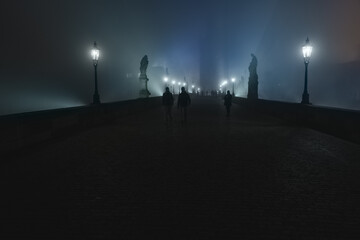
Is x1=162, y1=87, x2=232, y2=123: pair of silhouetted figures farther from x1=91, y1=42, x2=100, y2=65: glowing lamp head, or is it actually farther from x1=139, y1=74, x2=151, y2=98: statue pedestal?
x1=139, y1=74, x2=151, y2=98: statue pedestal

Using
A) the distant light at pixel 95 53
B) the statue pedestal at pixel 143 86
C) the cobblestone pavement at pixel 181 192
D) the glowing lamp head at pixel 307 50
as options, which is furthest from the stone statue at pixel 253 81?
the cobblestone pavement at pixel 181 192

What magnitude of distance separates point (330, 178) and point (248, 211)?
8.94 ft

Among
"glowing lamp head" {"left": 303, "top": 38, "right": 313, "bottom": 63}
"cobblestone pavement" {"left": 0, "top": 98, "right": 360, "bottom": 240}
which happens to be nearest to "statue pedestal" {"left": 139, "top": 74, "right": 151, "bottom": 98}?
"glowing lamp head" {"left": 303, "top": 38, "right": 313, "bottom": 63}

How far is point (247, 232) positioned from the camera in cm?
404

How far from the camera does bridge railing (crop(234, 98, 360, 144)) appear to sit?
11751 mm

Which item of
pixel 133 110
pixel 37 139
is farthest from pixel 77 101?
pixel 37 139

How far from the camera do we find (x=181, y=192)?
18.5ft

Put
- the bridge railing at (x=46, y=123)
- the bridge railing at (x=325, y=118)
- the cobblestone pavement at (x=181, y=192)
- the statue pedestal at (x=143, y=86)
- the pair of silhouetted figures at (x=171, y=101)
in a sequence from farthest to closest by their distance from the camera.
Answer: the statue pedestal at (x=143, y=86)
the pair of silhouetted figures at (x=171, y=101)
the bridge railing at (x=325, y=118)
the bridge railing at (x=46, y=123)
the cobblestone pavement at (x=181, y=192)

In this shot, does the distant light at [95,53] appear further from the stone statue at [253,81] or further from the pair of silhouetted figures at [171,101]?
the stone statue at [253,81]

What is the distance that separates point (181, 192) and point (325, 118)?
10.8 m

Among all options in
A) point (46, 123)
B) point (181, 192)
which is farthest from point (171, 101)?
point (181, 192)

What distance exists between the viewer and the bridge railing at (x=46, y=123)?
8969 millimetres

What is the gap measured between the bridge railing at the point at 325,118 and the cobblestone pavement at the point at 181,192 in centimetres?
172

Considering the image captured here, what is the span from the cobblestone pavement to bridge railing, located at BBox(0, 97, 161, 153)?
575 millimetres
